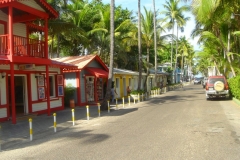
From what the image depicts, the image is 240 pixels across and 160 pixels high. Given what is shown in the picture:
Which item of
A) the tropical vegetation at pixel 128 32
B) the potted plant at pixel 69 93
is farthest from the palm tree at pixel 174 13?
the potted plant at pixel 69 93

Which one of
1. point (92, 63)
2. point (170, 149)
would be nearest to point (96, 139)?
point (170, 149)

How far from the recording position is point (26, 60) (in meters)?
12.9

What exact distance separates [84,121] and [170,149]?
678 centimetres

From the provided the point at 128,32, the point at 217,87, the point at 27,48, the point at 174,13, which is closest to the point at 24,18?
the point at 27,48

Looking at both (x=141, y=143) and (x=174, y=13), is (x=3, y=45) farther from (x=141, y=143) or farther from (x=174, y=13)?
(x=174, y=13)

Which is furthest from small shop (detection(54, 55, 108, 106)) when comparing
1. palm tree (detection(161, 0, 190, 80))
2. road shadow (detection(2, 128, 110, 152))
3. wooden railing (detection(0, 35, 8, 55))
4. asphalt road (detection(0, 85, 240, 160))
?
palm tree (detection(161, 0, 190, 80))

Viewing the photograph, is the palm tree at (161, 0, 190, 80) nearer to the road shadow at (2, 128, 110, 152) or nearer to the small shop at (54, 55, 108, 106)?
the small shop at (54, 55, 108, 106)

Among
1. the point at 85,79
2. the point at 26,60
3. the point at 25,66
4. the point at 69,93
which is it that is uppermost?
the point at 26,60

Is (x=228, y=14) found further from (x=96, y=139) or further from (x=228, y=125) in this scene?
(x=96, y=139)

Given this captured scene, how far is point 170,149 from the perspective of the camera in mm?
6918

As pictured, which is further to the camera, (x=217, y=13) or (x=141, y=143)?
(x=217, y=13)

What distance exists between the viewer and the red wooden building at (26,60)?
40.3 feet

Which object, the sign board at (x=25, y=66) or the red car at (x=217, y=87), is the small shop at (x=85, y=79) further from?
the red car at (x=217, y=87)

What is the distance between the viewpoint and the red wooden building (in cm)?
1227
